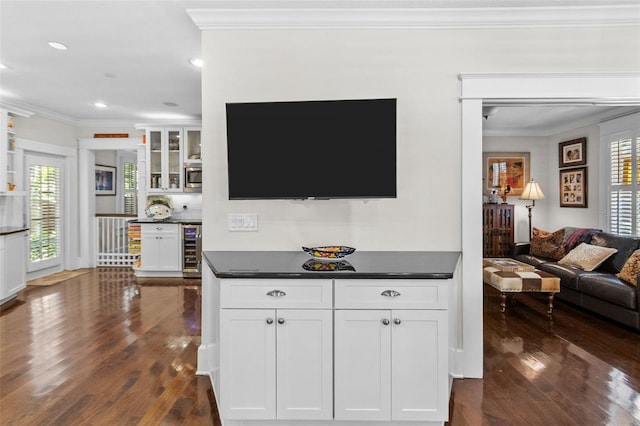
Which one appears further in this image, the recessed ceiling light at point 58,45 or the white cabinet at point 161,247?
the white cabinet at point 161,247

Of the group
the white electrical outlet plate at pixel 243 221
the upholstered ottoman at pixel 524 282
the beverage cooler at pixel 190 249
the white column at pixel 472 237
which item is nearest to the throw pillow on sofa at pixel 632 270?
the upholstered ottoman at pixel 524 282

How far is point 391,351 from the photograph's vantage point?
1.94 meters

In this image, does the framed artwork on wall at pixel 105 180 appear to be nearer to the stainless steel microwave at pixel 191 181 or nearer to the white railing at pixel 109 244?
the white railing at pixel 109 244

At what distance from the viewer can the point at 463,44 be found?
8.62ft

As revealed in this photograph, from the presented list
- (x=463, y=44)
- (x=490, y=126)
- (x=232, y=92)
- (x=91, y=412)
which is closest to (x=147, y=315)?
(x=91, y=412)

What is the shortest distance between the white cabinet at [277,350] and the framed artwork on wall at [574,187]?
5.57 m

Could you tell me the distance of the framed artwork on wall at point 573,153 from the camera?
581 centimetres

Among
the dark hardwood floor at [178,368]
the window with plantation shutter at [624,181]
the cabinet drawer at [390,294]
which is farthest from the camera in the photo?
the window with plantation shutter at [624,181]

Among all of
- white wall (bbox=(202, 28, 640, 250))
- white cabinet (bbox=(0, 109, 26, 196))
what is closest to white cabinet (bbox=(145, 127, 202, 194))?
white cabinet (bbox=(0, 109, 26, 196))

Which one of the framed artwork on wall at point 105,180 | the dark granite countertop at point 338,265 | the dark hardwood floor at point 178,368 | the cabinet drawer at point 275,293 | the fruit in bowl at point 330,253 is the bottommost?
the dark hardwood floor at point 178,368

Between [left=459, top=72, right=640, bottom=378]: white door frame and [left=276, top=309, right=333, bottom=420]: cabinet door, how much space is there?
1.25 m

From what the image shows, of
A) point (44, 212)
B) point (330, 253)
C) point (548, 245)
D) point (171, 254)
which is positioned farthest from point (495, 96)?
point (44, 212)

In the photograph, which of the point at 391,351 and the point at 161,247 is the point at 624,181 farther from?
the point at 161,247

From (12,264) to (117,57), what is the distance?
9.54 ft
